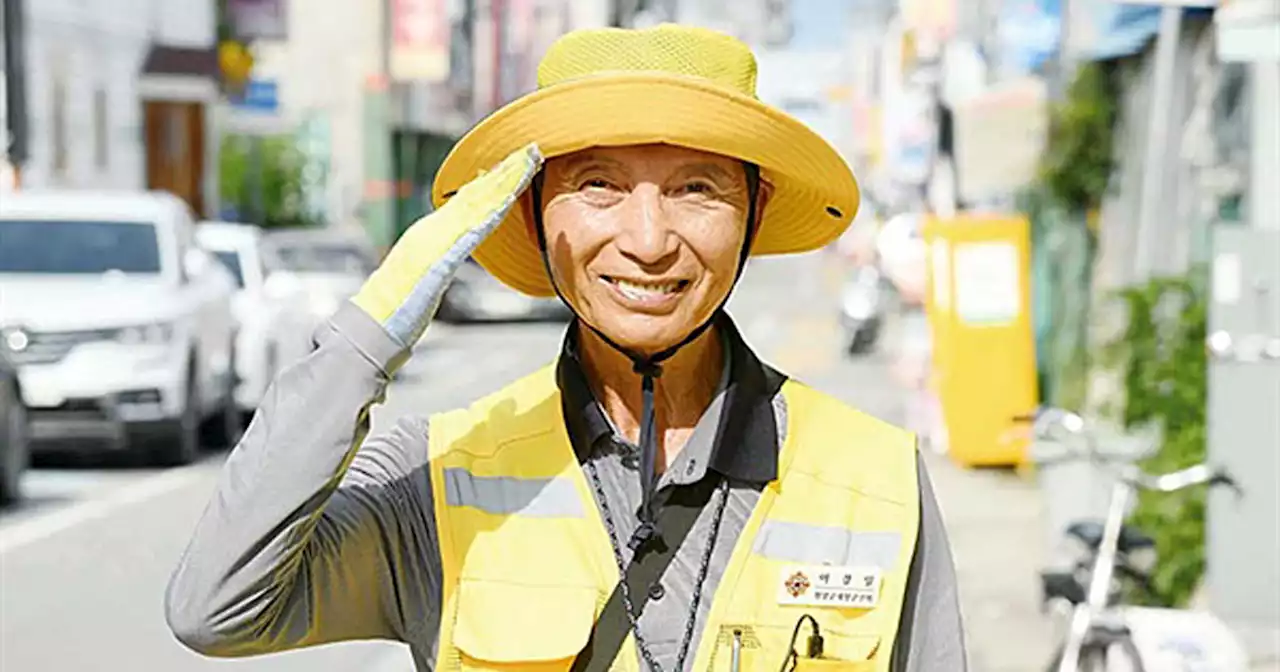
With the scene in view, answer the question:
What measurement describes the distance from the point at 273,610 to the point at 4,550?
10.1m

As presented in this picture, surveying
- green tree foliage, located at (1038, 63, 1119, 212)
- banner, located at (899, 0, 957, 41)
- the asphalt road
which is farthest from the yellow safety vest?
banner, located at (899, 0, 957, 41)

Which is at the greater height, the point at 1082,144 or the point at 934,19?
the point at 934,19

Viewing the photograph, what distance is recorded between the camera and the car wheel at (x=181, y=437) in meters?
15.9

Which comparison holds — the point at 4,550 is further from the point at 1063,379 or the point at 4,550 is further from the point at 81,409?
the point at 1063,379

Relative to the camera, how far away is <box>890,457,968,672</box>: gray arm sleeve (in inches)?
102

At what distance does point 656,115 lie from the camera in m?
2.46

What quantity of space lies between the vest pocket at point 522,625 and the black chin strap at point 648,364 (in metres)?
0.10

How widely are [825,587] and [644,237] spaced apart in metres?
0.43

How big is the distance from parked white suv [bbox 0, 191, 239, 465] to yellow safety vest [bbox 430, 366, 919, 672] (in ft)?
41.1

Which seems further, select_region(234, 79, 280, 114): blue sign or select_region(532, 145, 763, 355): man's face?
select_region(234, 79, 280, 114): blue sign

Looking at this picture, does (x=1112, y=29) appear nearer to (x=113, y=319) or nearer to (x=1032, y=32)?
(x=1032, y=32)

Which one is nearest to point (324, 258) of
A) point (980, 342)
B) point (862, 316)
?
point (862, 316)

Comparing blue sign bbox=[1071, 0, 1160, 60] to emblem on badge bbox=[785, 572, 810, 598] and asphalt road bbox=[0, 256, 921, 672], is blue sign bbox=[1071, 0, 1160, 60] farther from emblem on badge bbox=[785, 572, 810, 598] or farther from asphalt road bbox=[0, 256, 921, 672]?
emblem on badge bbox=[785, 572, 810, 598]

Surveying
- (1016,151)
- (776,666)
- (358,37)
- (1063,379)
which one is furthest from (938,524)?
(358,37)
